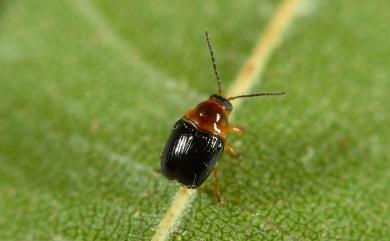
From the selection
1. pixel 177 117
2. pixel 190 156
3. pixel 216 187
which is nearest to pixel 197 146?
pixel 190 156

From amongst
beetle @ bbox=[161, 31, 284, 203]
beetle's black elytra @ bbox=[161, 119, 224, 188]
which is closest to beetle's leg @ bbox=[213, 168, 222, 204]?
beetle @ bbox=[161, 31, 284, 203]

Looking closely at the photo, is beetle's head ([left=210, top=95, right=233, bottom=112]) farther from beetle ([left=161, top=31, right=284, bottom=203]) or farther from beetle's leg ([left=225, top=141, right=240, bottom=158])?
beetle's leg ([left=225, top=141, right=240, bottom=158])

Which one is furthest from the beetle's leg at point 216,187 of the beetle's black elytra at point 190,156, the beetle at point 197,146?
the beetle's black elytra at point 190,156

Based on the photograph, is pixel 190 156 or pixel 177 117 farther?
pixel 177 117

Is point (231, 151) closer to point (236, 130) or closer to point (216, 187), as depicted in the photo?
point (236, 130)

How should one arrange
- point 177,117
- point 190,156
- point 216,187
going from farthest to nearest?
point 177,117
point 216,187
point 190,156

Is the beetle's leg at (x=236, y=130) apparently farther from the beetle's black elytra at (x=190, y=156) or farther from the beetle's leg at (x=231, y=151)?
the beetle's black elytra at (x=190, y=156)

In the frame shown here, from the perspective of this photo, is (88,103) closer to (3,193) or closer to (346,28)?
(3,193)
